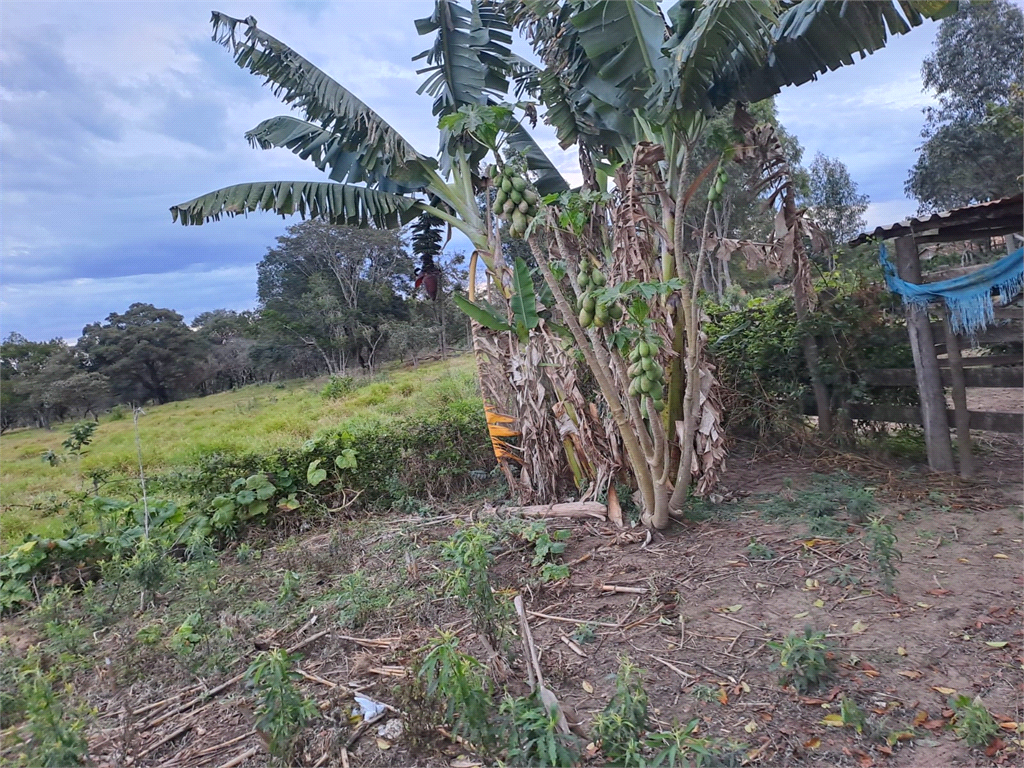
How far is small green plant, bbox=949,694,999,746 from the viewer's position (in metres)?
1.91

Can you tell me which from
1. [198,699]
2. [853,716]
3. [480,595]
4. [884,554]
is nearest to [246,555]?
[198,699]

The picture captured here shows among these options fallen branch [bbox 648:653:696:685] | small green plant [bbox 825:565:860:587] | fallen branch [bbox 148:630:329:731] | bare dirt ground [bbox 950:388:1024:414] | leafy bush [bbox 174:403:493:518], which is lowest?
bare dirt ground [bbox 950:388:1024:414]

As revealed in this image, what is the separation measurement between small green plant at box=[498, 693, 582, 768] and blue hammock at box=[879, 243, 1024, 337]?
176 inches

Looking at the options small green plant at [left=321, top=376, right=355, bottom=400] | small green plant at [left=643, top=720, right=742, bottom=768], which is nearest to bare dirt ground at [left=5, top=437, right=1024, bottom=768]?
small green plant at [left=643, top=720, right=742, bottom=768]

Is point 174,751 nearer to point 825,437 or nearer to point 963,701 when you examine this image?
point 963,701

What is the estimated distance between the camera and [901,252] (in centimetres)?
482

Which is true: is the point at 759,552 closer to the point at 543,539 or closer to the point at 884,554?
the point at 884,554

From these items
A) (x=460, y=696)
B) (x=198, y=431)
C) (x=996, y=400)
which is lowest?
(x=996, y=400)

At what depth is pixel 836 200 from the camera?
22.0 meters

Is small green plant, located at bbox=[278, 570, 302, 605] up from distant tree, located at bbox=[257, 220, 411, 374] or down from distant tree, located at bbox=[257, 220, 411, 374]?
down

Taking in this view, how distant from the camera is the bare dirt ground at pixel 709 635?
216 centimetres

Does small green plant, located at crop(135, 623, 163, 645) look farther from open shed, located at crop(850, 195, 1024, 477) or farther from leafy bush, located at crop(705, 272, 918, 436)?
open shed, located at crop(850, 195, 1024, 477)

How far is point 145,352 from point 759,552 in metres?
13.7

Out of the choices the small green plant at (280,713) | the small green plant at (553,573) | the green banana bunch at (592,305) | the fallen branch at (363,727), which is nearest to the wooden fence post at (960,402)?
the green banana bunch at (592,305)
